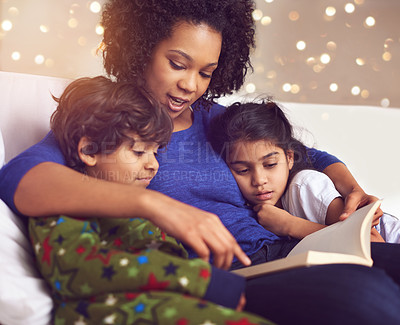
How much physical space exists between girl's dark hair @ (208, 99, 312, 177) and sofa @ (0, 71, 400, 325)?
13 centimetres

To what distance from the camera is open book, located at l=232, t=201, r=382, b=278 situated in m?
0.71

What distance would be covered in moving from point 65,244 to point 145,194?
0.15 m

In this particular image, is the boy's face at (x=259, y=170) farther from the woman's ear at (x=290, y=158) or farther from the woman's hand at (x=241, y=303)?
the woman's hand at (x=241, y=303)

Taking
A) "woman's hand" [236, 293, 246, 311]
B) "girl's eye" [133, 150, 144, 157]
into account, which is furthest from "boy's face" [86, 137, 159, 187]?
"woman's hand" [236, 293, 246, 311]

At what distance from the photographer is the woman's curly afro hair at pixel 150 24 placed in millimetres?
1079

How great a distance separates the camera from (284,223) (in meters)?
1.10


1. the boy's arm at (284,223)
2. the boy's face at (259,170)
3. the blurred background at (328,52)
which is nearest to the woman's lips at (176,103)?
the boy's face at (259,170)

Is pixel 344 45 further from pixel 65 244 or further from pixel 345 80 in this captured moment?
pixel 65 244

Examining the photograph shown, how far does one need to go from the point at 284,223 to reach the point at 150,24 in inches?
23.7

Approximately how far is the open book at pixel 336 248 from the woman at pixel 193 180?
21mm

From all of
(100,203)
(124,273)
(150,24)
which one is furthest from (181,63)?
(124,273)

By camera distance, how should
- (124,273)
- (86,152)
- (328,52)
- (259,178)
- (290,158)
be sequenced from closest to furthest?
(124,273) → (86,152) → (259,178) → (290,158) → (328,52)

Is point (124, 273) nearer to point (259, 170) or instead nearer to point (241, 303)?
point (241, 303)

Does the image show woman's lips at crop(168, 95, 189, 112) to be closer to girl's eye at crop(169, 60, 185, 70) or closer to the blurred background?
girl's eye at crop(169, 60, 185, 70)
